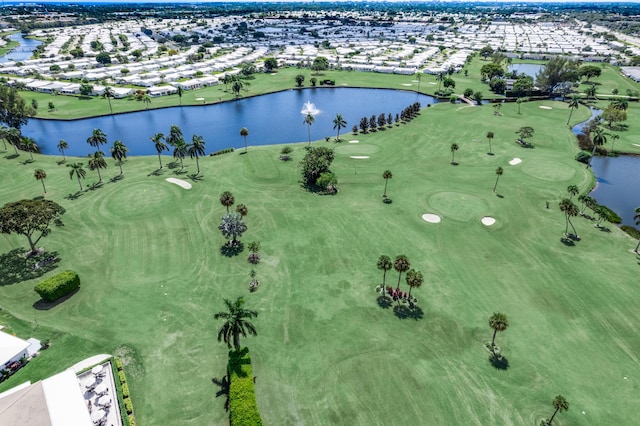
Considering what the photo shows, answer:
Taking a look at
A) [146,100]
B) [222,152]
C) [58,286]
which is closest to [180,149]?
[222,152]

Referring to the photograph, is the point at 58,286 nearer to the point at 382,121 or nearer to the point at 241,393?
the point at 241,393

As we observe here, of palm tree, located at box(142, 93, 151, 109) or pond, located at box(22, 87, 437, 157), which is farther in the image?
palm tree, located at box(142, 93, 151, 109)

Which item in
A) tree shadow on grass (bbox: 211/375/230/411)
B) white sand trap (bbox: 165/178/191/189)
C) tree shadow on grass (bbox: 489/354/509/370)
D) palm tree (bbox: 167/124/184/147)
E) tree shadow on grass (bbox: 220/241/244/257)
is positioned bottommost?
tree shadow on grass (bbox: 211/375/230/411)

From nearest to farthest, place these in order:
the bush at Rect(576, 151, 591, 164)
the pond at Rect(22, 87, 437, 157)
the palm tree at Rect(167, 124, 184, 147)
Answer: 1. the palm tree at Rect(167, 124, 184, 147)
2. the bush at Rect(576, 151, 591, 164)
3. the pond at Rect(22, 87, 437, 157)

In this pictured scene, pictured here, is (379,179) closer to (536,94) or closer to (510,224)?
(510,224)

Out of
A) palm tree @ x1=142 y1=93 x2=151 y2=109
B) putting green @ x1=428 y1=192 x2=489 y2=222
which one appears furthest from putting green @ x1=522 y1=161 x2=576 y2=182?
palm tree @ x1=142 y1=93 x2=151 y2=109

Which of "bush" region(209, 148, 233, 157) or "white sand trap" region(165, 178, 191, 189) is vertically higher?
"bush" region(209, 148, 233, 157)

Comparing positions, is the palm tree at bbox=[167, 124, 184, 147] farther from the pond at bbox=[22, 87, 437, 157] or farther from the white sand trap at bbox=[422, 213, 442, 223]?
the white sand trap at bbox=[422, 213, 442, 223]

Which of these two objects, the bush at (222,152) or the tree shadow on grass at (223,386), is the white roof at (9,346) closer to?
the tree shadow on grass at (223,386)
